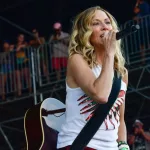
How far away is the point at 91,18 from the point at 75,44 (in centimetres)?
20

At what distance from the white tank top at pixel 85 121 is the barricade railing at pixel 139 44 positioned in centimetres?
902

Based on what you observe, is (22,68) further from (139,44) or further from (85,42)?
(85,42)

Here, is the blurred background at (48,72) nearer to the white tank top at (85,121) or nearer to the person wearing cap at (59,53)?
the person wearing cap at (59,53)

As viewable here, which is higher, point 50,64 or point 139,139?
point 50,64

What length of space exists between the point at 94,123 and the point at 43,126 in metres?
0.45

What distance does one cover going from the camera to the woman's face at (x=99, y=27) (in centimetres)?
432

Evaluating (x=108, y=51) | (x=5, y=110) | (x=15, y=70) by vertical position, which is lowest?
(x=5, y=110)

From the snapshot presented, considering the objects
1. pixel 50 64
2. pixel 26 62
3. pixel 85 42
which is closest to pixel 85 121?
pixel 85 42

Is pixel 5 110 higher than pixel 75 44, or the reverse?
pixel 75 44

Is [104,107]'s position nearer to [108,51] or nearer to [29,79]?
[108,51]

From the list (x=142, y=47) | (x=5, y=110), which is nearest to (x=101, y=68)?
(x=142, y=47)

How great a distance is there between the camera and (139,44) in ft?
44.5

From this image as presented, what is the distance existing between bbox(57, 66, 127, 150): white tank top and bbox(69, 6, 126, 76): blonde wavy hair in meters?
0.10

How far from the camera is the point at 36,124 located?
4480 millimetres
